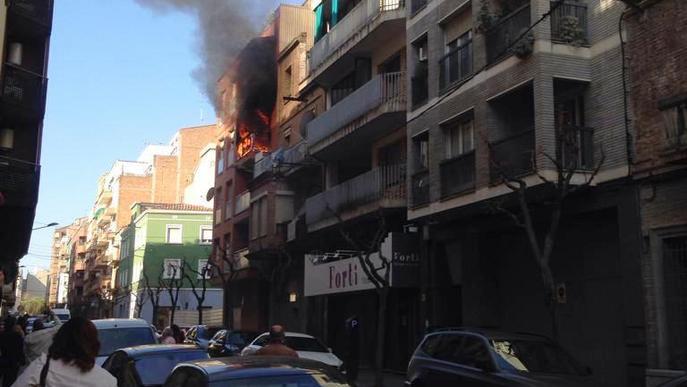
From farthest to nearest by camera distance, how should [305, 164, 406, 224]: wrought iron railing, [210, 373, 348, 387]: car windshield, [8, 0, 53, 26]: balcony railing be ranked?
[8, 0, 53, 26]: balcony railing < [305, 164, 406, 224]: wrought iron railing < [210, 373, 348, 387]: car windshield

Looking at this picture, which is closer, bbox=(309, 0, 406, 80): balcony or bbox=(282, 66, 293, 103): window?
bbox=(309, 0, 406, 80): balcony

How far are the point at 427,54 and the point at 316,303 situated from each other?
12.4m

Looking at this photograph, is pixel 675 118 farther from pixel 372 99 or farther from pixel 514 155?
pixel 372 99

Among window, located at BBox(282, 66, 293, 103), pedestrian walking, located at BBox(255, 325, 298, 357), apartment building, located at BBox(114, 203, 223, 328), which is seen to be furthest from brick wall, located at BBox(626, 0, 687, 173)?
apartment building, located at BBox(114, 203, 223, 328)

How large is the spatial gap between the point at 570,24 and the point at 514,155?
3124mm

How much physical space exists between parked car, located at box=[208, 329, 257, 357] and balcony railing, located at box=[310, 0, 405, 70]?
35.2ft

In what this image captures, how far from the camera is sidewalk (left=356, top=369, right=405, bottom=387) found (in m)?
20.5

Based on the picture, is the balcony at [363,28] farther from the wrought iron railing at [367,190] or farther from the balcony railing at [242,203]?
the balcony railing at [242,203]

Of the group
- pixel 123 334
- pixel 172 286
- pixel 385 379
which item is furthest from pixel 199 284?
pixel 123 334

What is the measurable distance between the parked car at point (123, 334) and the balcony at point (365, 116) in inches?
445

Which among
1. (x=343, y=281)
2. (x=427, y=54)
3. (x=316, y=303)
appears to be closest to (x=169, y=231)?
(x=316, y=303)

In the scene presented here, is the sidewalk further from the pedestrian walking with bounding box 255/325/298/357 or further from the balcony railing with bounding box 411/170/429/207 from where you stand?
the pedestrian walking with bounding box 255/325/298/357

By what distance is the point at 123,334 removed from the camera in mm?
14484

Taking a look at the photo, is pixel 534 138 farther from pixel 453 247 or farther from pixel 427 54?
pixel 427 54
